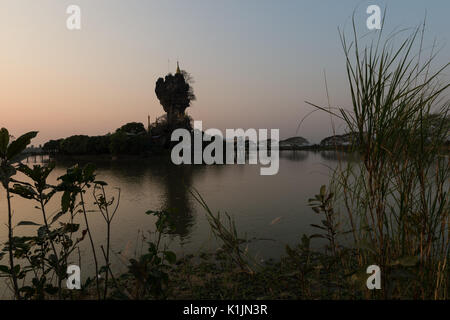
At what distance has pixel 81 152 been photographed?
144ft

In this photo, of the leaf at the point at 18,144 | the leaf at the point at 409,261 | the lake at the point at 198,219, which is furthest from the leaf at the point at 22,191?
the leaf at the point at 409,261

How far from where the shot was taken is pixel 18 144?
4.83ft

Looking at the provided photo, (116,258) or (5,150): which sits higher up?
(5,150)

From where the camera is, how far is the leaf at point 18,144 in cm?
146

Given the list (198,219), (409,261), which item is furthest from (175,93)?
(409,261)

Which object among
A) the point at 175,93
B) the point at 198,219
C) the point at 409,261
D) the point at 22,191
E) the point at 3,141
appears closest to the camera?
the point at 409,261

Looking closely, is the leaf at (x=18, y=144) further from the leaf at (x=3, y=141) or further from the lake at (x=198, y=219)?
the lake at (x=198, y=219)

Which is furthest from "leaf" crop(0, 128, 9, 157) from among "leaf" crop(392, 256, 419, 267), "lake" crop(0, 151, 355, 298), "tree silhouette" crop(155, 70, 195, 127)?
"tree silhouette" crop(155, 70, 195, 127)

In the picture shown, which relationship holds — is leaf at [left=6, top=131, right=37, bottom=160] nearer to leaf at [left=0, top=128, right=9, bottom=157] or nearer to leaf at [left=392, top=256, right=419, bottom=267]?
leaf at [left=0, top=128, right=9, bottom=157]

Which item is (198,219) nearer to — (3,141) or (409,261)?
(3,141)
